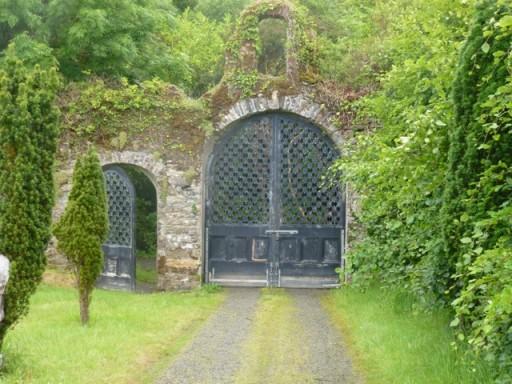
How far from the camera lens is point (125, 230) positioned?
456 inches

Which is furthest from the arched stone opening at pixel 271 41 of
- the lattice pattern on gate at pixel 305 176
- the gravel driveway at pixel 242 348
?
the gravel driveway at pixel 242 348

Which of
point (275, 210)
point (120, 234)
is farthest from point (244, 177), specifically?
point (120, 234)

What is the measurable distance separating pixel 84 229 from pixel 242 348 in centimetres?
246

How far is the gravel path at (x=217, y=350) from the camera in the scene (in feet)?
20.0

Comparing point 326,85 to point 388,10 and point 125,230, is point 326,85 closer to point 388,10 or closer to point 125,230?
point 388,10

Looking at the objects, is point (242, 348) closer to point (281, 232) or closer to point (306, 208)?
point (281, 232)

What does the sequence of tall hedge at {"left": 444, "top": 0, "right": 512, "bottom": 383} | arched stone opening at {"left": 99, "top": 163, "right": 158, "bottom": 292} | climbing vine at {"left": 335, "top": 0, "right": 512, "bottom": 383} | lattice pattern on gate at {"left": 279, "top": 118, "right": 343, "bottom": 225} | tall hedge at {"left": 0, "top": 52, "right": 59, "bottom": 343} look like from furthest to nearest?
lattice pattern on gate at {"left": 279, "top": 118, "right": 343, "bottom": 225} < arched stone opening at {"left": 99, "top": 163, "right": 158, "bottom": 292} < tall hedge at {"left": 0, "top": 52, "right": 59, "bottom": 343} < tall hedge at {"left": 444, "top": 0, "right": 512, "bottom": 383} < climbing vine at {"left": 335, "top": 0, "right": 512, "bottom": 383}

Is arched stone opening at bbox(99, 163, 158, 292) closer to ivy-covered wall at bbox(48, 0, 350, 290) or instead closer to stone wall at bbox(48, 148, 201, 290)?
stone wall at bbox(48, 148, 201, 290)

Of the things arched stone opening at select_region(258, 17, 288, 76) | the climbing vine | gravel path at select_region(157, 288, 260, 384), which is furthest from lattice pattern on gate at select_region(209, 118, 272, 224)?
arched stone opening at select_region(258, 17, 288, 76)

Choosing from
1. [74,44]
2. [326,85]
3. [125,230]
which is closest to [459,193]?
[326,85]

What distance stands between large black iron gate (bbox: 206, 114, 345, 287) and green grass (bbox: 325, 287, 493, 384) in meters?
2.11

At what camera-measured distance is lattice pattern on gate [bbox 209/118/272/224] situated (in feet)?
38.3

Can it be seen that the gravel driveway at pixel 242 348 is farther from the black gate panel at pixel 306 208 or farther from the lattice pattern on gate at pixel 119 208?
the lattice pattern on gate at pixel 119 208

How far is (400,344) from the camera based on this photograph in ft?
21.6
